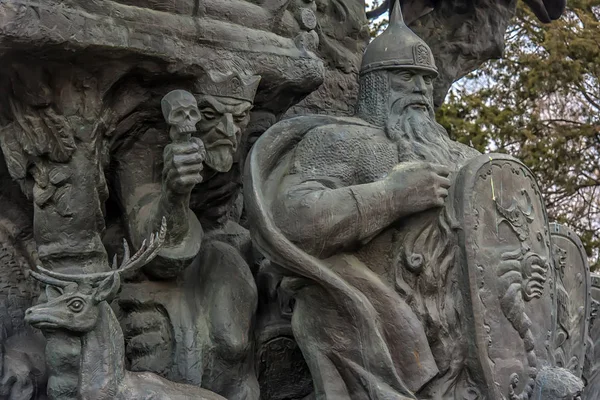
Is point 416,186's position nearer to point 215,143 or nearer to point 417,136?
point 417,136

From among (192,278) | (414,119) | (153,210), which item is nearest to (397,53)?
(414,119)

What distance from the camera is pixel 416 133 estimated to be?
204 inches

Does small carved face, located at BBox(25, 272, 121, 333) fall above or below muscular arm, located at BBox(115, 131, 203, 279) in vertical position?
below

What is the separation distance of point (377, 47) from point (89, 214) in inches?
65.1

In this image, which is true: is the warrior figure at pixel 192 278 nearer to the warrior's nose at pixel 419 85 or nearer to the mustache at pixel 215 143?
the mustache at pixel 215 143

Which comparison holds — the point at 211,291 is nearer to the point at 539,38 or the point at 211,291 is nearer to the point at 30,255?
the point at 30,255

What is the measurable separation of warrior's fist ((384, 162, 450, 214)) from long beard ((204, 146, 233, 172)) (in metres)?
0.83

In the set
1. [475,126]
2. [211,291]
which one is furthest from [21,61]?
[475,126]

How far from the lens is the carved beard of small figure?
201 inches

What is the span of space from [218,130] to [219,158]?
138mm

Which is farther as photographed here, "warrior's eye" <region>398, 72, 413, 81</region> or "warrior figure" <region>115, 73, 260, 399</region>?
"warrior's eye" <region>398, 72, 413, 81</region>

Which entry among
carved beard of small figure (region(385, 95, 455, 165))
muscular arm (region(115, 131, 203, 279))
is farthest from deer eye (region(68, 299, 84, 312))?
carved beard of small figure (region(385, 95, 455, 165))

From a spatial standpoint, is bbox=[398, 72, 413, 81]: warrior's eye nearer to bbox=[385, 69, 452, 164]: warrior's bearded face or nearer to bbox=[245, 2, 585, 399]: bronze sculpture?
bbox=[385, 69, 452, 164]: warrior's bearded face

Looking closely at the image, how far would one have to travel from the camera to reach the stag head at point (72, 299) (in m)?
4.54
